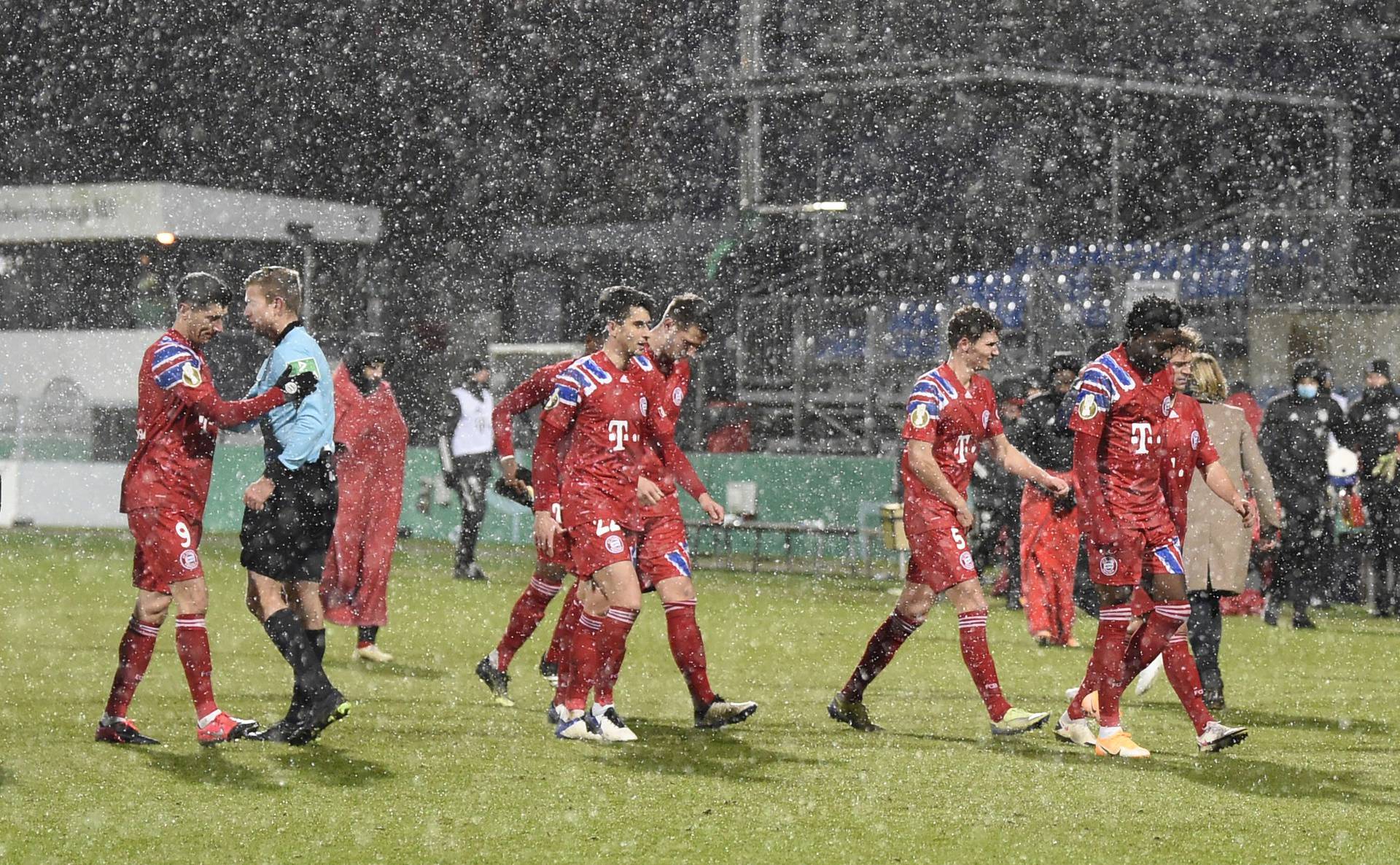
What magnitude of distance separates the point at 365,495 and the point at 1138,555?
5357mm

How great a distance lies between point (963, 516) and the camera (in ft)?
27.9

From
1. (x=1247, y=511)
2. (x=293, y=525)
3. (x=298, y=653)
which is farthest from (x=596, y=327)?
(x=1247, y=511)

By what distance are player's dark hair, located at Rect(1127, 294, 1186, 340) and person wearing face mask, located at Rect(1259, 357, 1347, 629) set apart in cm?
765

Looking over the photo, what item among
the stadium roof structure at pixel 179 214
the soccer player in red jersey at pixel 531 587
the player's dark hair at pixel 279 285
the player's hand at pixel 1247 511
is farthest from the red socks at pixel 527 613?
the stadium roof structure at pixel 179 214

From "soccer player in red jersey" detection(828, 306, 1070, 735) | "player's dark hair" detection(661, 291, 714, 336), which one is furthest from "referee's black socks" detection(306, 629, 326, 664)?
"soccer player in red jersey" detection(828, 306, 1070, 735)

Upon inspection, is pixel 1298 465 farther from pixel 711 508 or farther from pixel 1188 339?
pixel 711 508

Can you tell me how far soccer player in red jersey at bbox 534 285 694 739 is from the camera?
27.7 ft

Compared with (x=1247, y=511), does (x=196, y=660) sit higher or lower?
lower

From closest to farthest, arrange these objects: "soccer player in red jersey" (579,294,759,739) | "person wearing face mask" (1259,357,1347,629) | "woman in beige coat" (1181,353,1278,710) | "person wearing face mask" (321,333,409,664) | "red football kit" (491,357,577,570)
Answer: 1. "soccer player in red jersey" (579,294,759,739)
2. "red football kit" (491,357,577,570)
3. "woman in beige coat" (1181,353,1278,710)
4. "person wearing face mask" (321,333,409,664)
5. "person wearing face mask" (1259,357,1347,629)

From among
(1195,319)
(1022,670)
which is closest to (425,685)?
(1022,670)

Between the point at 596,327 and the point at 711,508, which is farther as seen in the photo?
the point at 596,327

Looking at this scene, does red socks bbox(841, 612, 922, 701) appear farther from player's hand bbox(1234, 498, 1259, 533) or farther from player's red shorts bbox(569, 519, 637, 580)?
player's hand bbox(1234, 498, 1259, 533)

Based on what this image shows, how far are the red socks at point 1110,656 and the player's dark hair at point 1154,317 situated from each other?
1.18 meters

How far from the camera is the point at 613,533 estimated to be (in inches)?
333
